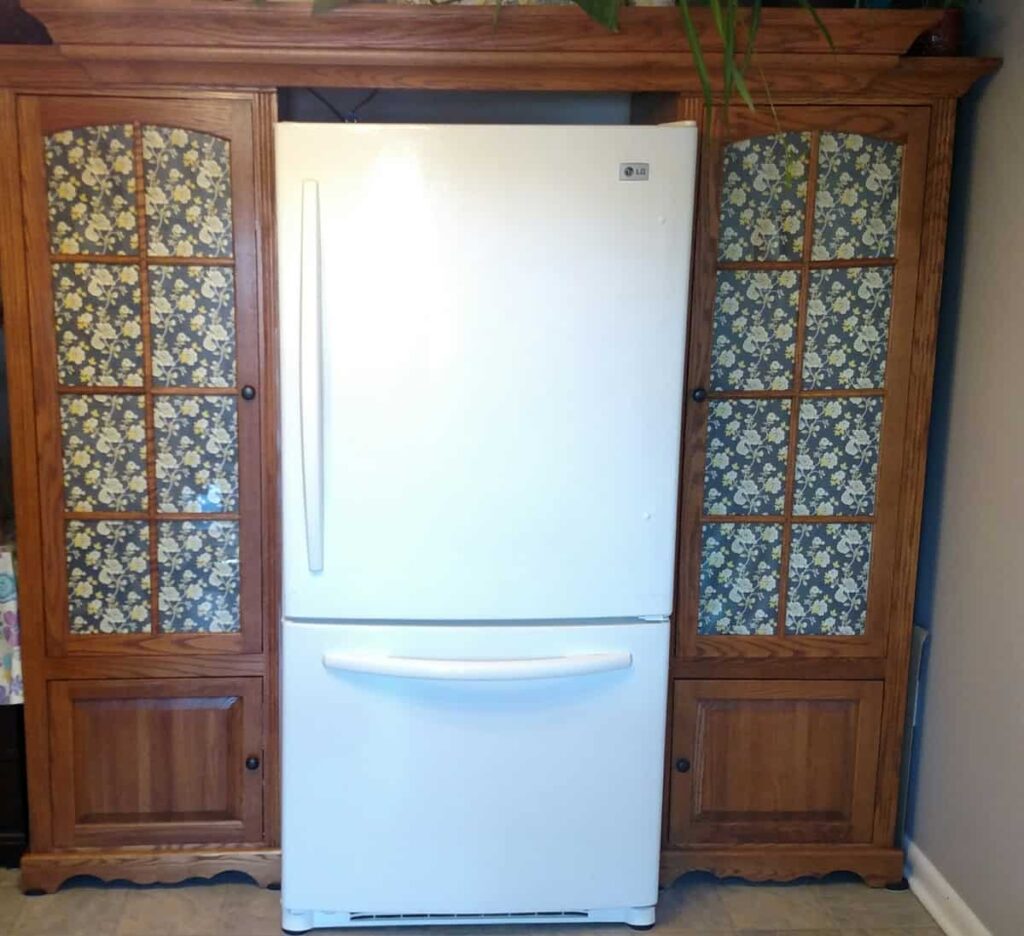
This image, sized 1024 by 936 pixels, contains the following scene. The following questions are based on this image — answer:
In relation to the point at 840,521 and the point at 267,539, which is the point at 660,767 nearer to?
the point at 840,521

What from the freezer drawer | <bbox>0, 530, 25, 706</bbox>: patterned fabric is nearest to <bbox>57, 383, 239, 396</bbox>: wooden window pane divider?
<bbox>0, 530, 25, 706</bbox>: patterned fabric

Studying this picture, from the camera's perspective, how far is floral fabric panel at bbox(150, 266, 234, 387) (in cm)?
186

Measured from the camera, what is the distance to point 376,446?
5.70 ft

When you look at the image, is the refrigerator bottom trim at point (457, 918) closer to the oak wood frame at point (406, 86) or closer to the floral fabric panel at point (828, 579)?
the oak wood frame at point (406, 86)

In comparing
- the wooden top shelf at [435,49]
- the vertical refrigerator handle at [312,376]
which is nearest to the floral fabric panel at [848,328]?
the wooden top shelf at [435,49]

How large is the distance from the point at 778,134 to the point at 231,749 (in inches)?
65.5

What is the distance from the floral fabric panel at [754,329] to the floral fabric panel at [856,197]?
104mm

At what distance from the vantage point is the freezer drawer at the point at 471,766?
181 cm

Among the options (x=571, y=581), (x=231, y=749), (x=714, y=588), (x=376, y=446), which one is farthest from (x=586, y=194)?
(x=231, y=749)

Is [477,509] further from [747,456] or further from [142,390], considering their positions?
[142,390]

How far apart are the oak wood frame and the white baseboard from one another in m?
0.04

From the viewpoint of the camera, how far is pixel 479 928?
6.46 feet

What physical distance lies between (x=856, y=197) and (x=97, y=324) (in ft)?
4.92

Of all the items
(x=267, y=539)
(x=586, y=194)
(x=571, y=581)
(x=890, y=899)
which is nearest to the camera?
(x=586, y=194)
